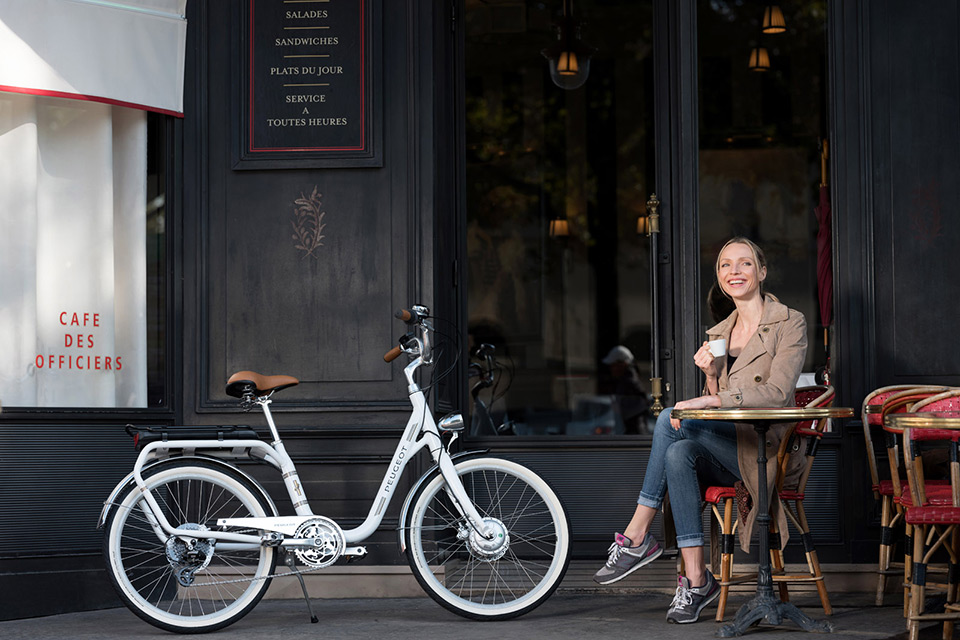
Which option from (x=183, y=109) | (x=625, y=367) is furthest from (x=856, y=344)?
(x=625, y=367)

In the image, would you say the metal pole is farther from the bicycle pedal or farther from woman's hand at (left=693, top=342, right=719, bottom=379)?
the bicycle pedal

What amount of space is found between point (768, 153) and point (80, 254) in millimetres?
8484

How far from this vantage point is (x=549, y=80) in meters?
12.6

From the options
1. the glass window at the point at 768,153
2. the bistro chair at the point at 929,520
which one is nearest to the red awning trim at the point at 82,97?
the bistro chair at the point at 929,520

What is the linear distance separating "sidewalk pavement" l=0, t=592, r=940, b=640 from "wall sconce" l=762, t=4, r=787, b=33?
669 cm

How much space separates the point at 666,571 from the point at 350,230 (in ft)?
7.67

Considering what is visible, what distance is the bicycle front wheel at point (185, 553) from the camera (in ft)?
15.8

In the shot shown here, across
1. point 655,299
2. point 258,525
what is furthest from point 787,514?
point 258,525

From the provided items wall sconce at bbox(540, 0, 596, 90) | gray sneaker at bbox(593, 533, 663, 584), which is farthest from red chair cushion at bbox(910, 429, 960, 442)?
wall sconce at bbox(540, 0, 596, 90)

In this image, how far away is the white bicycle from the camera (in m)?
4.86

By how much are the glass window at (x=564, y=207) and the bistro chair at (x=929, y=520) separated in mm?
6803

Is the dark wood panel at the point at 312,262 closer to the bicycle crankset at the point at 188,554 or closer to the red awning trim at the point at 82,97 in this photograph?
the red awning trim at the point at 82,97

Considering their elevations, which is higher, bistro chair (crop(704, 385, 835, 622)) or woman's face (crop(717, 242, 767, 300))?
woman's face (crop(717, 242, 767, 300))

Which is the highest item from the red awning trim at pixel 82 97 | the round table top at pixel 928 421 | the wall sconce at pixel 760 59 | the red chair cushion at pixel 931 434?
the wall sconce at pixel 760 59
